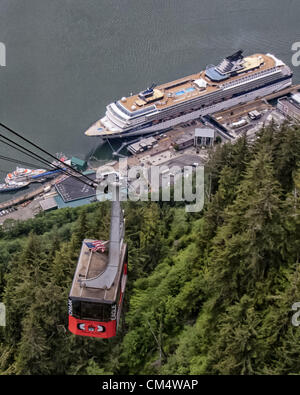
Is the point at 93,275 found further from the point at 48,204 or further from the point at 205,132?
the point at 205,132

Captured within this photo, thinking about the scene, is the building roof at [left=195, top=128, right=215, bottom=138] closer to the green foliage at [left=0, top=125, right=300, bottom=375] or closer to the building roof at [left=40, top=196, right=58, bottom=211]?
the building roof at [left=40, top=196, right=58, bottom=211]

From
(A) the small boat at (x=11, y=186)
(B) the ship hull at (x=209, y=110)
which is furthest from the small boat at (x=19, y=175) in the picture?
(B) the ship hull at (x=209, y=110)

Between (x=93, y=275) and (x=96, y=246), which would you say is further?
(x=96, y=246)

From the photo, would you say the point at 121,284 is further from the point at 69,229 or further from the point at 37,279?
the point at 69,229

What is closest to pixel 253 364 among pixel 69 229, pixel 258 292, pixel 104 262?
pixel 258 292

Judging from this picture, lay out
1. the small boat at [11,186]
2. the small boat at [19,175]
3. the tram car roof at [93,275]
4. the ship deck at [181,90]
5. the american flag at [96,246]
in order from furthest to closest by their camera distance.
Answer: the ship deck at [181,90], the small boat at [19,175], the small boat at [11,186], the american flag at [96,246], the tram car roof at [93,275]

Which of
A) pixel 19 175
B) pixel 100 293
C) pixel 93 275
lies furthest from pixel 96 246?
pixel 19 175

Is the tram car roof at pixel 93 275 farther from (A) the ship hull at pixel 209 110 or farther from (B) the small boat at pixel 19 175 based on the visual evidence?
(A) the ship hull at pixel 209 110
